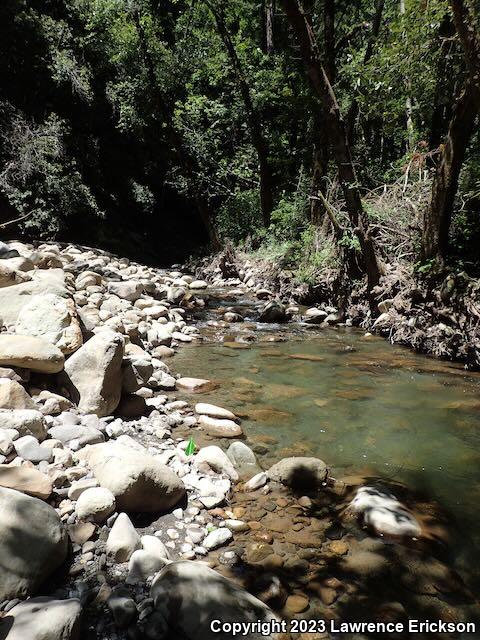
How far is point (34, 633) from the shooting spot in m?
1.49

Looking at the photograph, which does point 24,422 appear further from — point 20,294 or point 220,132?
point 220,132

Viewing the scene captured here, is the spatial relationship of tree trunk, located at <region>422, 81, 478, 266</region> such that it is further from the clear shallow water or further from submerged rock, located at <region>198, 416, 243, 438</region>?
submerged rock, located at <region>198, 416, 243, 438</region>

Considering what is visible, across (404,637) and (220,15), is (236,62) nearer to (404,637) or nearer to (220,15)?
(220,15)

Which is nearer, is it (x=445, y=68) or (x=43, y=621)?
(x=43, y=621)

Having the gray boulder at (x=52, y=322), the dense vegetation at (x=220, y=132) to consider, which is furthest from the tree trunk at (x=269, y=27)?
the gray boulder at (x=52, y=322)

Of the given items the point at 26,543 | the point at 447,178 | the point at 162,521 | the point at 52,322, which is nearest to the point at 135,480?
the point at 162,521

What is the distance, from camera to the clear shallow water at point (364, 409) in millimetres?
3146

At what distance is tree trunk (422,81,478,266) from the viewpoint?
Answer: 5641 mm

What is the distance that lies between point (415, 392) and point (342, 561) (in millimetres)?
2836

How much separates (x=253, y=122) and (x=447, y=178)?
9.63 metres

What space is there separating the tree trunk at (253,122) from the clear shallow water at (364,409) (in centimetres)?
904

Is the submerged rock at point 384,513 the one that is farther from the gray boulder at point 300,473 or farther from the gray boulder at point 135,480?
the gray boulder at point 135,480

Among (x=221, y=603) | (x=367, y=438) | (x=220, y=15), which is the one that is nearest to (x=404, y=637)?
(x=221, y=603)

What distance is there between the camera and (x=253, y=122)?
46.3ft
